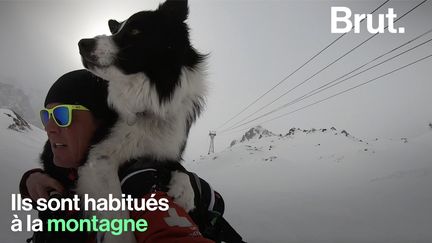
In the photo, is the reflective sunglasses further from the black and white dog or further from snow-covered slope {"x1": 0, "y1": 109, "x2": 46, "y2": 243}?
snow-covered slope {"x1": 0, "y1": 109, "x2": 46, "y2": 243}

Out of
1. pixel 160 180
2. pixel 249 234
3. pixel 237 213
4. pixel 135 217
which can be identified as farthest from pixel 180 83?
pixel 237 213

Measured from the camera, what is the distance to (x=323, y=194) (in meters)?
5.61

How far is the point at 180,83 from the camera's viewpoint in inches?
65.9

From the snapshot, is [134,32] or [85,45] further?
[134,32]

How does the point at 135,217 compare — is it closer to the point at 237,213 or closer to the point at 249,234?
the point at 249,234

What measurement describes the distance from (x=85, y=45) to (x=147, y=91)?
36 centimetres

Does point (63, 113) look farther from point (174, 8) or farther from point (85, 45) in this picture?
point (174, 8)

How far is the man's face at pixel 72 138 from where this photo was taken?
1391mm

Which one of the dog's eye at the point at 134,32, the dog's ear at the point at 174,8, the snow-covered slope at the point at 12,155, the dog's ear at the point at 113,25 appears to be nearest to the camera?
the dog's eye at the point at 134,32

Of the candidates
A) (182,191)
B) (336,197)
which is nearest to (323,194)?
(336,197)

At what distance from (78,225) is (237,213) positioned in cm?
379

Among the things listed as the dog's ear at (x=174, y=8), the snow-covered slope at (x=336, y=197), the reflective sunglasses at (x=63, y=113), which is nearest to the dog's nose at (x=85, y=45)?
the reflective sunglasses at (x=63, y=113)

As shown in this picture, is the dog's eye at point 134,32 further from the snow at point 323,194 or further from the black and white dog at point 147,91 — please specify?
the snow at point 323,194

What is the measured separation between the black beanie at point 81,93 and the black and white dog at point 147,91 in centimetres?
5
